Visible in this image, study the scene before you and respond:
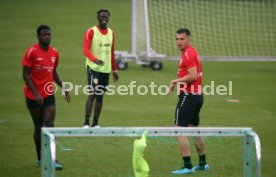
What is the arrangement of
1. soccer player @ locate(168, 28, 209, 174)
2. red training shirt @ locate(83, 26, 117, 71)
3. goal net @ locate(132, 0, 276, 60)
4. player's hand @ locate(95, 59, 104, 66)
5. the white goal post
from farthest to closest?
goal net @ locate(132, 0, 276, 60), the white goal post, red training shirt @ locate(83, 26, 117, 71), player's hand @ locate(95, 59, 104, 66), soccer player @ locate(168, 28, 209, 174)

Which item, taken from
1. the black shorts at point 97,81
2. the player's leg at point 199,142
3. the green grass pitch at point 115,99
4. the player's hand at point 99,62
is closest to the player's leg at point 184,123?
the player's leg at point 199,142

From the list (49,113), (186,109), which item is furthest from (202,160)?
(49,113)

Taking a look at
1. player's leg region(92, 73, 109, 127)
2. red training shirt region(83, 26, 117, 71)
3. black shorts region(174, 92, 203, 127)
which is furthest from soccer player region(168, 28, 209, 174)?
player's leg region(92, 73, 109, 127)

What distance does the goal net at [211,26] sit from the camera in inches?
962

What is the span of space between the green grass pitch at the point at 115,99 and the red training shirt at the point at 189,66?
1.74m

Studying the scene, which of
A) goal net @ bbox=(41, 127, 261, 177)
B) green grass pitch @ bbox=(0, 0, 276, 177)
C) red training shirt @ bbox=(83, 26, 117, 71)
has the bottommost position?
goal net @ bbox=(41, 127, 261, 177)

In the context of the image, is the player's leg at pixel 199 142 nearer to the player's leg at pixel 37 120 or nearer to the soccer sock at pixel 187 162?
the soccer sock at pixel 187 162

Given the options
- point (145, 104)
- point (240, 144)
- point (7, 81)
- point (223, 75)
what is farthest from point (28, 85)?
point (223, 75)

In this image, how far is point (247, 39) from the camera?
99.5 ft

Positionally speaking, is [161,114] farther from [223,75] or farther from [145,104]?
[223,75]

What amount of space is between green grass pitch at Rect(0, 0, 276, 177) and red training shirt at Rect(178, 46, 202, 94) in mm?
1742

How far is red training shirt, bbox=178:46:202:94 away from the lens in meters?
11.3

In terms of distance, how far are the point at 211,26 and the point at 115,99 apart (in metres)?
14.3

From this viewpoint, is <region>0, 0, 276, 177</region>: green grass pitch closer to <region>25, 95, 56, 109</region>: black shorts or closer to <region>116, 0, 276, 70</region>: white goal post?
<region>116, 0, 276, 70</region>: white goal post
